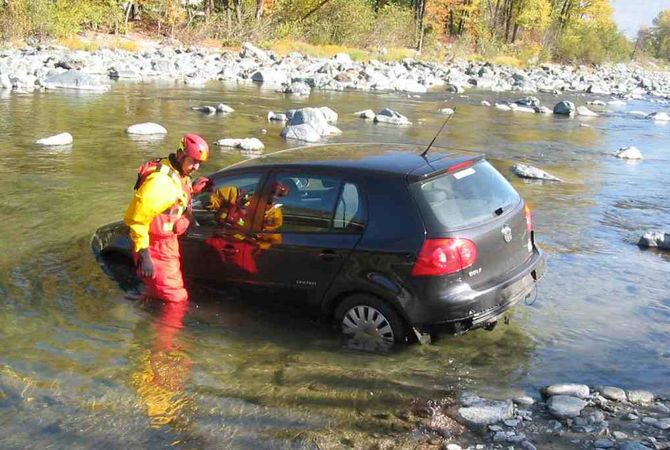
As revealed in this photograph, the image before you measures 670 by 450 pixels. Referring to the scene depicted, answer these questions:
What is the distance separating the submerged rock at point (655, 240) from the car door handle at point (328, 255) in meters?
5.37

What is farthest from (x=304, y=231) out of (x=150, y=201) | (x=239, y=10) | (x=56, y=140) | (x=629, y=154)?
(x=239, y=10)

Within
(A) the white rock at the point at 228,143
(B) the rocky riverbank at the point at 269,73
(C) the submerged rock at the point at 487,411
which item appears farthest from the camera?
(B) the rocky riverbank at the point at 269,73

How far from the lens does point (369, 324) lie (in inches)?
218

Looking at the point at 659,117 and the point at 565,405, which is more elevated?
the point at 659,117

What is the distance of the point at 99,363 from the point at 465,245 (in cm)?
285

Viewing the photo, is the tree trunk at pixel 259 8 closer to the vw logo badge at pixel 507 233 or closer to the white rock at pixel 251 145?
the white rock at pixel 251 145

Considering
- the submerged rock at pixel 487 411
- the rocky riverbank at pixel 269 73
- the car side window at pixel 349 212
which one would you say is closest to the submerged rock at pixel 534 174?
the car side window at pixel 349 212

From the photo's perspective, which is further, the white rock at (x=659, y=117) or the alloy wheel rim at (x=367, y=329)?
the white rock at (x=659, y=117)

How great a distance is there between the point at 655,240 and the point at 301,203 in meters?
5.46

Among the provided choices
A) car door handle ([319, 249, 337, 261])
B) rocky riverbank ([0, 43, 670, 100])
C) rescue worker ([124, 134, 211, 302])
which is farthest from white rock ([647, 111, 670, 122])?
rescue worker ([124, 134, 211, 302])

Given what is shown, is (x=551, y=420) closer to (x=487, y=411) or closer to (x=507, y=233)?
(x=487, y=411)

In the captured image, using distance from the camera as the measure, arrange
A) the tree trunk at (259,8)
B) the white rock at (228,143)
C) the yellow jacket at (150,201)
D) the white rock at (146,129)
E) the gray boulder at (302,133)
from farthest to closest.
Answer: the tree trunk at (259,8) < the gray boulder at (302,133) < the white rock at (146,129) < the white rock at (228,143) < the yellow jacket at (150,201)

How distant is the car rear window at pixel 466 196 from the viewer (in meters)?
5.27

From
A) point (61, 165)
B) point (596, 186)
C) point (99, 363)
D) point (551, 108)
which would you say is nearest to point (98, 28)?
point (551, 108)
